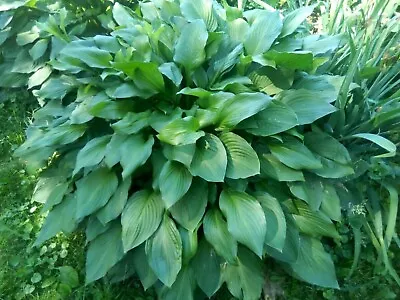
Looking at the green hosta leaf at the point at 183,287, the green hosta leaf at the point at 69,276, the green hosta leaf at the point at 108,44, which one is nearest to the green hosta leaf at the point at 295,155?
the green hosta leaf at the point at 183,287

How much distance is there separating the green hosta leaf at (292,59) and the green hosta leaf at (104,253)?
115 centimetres

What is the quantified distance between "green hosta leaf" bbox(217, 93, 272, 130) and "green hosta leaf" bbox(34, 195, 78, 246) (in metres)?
0.90

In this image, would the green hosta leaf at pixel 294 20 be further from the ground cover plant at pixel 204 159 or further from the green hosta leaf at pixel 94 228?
the green hosta leaf at pixel 94 228

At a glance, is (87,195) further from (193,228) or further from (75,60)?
(75,60)

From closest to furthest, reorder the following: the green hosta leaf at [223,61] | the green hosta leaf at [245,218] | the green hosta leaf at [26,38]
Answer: the green hosta leaf at [245,218] < the green hosta leaf at [223,61] < the green hosta leaf at [26,38]

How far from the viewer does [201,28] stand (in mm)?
2605

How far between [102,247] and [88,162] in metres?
0.43

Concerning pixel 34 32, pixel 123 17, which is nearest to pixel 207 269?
pixel 123 17

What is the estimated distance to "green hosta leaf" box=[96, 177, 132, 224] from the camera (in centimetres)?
243

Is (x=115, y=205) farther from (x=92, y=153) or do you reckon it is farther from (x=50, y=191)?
(x=50, y=191)

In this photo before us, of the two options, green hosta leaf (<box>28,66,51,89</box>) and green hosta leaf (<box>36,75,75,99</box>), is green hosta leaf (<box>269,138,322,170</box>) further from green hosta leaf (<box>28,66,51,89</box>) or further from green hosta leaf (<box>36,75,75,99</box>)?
green hosta leaf (<box>28,66,51,89</box>)

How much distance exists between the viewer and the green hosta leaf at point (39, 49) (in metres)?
3.64

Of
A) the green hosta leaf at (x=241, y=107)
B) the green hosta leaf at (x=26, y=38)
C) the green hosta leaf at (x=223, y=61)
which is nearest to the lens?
the green hosta leaf at (x=241, y=107)

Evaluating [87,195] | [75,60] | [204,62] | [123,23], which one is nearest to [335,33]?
[204,62]
